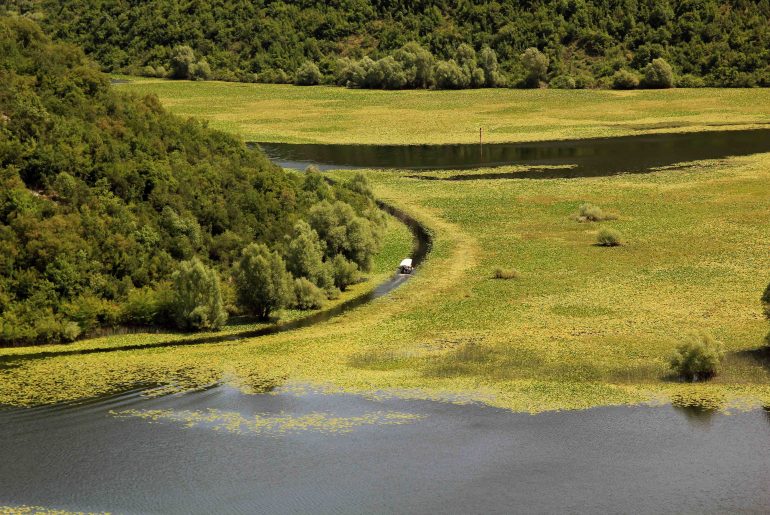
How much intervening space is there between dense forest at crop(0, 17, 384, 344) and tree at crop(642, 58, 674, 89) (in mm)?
93858

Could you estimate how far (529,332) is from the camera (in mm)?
54906

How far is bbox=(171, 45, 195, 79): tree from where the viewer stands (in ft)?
608

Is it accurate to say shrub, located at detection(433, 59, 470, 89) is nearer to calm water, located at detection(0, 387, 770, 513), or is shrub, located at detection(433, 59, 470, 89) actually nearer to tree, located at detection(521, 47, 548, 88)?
tree, located at detection(521, 47, 548, 88)

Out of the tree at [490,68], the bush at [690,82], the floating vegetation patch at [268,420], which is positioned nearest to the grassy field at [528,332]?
the floating vegetation patch at [268,420]

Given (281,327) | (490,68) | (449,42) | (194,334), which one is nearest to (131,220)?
(194,334)

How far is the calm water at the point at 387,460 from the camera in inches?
1503

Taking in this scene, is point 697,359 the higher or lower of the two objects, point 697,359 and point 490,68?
the lower

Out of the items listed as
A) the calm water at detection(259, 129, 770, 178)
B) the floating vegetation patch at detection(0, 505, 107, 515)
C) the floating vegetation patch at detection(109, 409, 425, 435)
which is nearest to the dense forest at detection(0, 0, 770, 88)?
the calm water at detection(259, 129, 770, 178)

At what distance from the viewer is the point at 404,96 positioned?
532 feet

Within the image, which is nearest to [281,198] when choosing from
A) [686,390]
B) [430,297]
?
[430,297]

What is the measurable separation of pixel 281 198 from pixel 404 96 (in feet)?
310

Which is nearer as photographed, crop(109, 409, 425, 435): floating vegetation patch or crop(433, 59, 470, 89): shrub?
crop(109, 409, 425, 435): floating vegetation patch

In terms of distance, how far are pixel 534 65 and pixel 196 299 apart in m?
114

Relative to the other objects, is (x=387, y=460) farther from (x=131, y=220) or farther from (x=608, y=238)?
(x=608, y=238)
